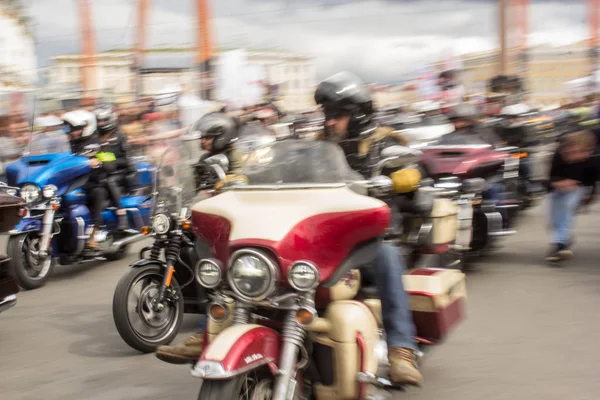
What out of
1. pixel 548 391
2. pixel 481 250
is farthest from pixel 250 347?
pixel 481 250

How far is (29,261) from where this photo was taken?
8133 millimetres

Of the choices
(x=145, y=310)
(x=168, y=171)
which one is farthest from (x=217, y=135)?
(x=145, y=310)

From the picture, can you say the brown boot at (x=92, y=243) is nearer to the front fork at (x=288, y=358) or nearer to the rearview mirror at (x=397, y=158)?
the rearview mirror at (x=397, y=158)

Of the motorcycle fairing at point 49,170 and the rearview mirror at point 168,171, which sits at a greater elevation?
the rearview mirror at point 168,171

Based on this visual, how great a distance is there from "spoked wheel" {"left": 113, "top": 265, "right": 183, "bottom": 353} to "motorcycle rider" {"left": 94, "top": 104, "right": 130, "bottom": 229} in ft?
11.5

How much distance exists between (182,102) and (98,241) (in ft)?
25.2

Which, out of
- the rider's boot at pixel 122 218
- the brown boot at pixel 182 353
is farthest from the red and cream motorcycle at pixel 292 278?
the rider's boot at pixel 122 218

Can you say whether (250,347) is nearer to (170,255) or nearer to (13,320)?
(170,255)

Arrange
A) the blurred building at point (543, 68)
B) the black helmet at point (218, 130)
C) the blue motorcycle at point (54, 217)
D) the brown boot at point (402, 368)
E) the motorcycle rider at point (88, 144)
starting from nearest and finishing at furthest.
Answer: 1. the brown boot at point (402, 368)
2. the black helmet at point (218, 130)
3. the blue motorcycle at point (54, 217)
4. the motorcycle rider at point (88, 144)
5. the blurred building at point (543, 68)

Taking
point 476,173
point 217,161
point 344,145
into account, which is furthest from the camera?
point 476,173

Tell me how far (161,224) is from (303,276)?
2.51 meters

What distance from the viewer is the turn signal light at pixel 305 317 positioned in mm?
3484

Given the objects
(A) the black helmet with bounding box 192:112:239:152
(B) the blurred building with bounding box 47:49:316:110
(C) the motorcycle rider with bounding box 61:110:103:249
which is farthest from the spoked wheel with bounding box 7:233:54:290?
(B) the blurred building with bounding box 47:49:316:110

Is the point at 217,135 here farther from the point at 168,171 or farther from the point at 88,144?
the point at 88,144
